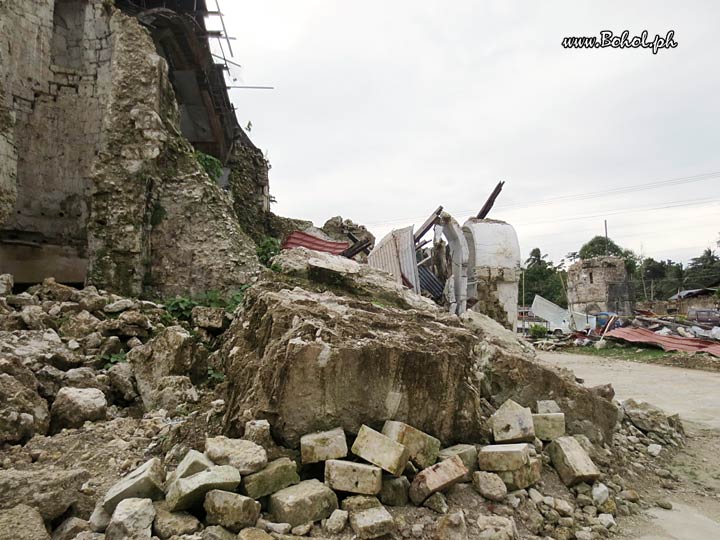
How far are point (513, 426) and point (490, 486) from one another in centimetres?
55

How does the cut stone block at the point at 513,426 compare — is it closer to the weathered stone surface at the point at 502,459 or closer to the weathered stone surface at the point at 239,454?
the weathered stone surface at the point at 502,459

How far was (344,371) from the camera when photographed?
236cm

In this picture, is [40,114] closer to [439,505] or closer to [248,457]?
[248,457]

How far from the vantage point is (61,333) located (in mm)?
3979

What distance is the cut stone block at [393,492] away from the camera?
6.84 ft

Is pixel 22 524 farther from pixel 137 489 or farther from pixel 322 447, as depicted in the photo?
pixel 322 447

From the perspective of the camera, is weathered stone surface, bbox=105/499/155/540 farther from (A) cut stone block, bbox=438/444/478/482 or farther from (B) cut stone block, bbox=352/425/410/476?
(A) cut stone block, bbox=438/444/478/482

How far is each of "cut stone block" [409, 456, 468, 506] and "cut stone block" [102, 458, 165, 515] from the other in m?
1.15

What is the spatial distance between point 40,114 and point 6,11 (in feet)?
4.23

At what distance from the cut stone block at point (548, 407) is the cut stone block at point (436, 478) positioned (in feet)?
4.19

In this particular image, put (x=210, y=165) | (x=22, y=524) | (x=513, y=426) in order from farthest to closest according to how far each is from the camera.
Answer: (x=210, y=165) < (x=513, y=426) < (x=22, y=524)

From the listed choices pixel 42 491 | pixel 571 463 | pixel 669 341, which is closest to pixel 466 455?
pixel 571 463

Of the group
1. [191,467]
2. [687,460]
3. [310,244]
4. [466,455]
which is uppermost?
[310,244]

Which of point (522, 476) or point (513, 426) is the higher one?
point (513, 426)
